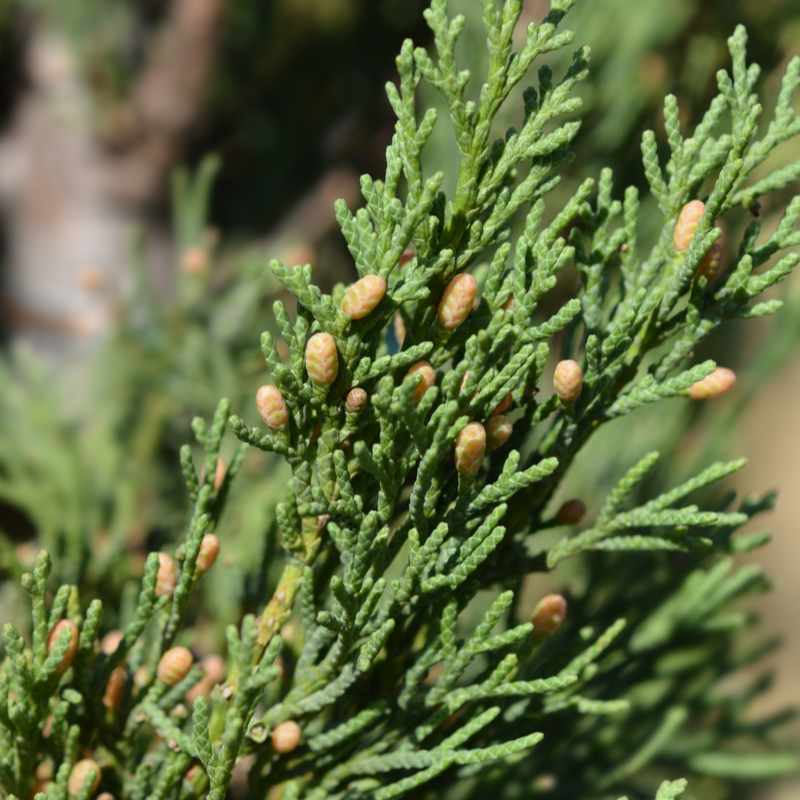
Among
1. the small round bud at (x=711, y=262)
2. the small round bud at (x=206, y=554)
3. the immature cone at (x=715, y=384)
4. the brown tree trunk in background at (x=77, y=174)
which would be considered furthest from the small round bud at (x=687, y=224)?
the brown tree trunk in background at (x=77, y=174)

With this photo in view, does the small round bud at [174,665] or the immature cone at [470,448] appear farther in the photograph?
the small round bud at [174,665]

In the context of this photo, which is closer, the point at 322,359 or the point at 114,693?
the point at 322,359

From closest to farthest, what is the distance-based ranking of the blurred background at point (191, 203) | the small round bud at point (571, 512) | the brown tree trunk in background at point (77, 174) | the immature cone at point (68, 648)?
1. the immature cone at point (68, 648)
2. the small round bud at point (571, 512)
3. the blurred background at point (191, 203)
4. the brown tree trunk in background at point (77, 174)

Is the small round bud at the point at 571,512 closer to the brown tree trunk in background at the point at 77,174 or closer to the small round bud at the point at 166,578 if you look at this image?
the small round bud at the point at 166,578

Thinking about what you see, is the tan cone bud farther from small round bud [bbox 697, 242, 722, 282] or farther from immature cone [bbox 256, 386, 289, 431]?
small round bud [bbox 697, 242, 722, 282]

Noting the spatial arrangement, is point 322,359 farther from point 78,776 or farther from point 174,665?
point 78,776

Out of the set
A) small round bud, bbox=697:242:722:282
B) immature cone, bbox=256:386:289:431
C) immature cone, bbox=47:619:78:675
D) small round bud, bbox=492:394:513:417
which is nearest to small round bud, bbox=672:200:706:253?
small round bud, bbox=697:242:722:282

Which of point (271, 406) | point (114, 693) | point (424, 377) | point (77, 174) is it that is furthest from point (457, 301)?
point (77, 174)
